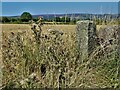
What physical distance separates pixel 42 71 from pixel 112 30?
1533mm

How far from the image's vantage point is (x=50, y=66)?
5.11 metres

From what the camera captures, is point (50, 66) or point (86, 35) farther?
point (86, 35)

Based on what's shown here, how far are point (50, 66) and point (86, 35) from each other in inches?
41.2

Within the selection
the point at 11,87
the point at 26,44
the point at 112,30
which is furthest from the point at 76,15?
the point at 11,87

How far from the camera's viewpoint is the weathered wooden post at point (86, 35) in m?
5.82

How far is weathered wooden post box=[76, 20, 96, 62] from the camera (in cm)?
582

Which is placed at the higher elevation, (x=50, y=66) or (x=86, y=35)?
(x=86, y=35)

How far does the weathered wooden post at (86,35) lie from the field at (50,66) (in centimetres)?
15

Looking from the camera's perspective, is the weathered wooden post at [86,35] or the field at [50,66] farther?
the weathered wooden post at [86,35]

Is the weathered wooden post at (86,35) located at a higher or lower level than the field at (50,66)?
higher

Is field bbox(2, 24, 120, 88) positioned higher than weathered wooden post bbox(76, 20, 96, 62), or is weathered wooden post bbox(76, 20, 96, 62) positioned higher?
weathered wooden post bbox(76, 20, 96, 62)

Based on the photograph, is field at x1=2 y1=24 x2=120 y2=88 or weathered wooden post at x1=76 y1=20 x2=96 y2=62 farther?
weathered wooden post at x1=76 y1=20 x2=96 y2=62

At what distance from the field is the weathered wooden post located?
149mm

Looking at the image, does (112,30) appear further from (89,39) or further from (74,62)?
(74,62)
